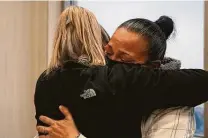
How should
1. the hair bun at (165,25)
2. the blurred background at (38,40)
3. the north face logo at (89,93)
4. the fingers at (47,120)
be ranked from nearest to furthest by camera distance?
the north face logo at (89,93)
the fingers at (47,120)
the hair bun at (165,25)
the blurred background at (38,40)

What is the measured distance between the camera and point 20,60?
2023 millimetres

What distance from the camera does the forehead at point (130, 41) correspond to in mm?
926

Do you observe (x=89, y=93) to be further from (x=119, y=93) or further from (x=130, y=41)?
(x=130, y=41)

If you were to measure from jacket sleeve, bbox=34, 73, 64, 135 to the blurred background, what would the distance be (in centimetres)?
96

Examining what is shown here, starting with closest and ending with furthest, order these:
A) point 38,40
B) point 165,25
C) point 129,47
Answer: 1. point 129,47
2. point 165,25
3. point 38,40

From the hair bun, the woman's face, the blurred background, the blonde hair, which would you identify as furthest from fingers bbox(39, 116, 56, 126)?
the blurred background

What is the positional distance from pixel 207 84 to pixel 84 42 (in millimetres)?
391

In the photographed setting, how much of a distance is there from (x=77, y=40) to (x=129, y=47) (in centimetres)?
17

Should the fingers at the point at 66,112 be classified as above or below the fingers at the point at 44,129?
above

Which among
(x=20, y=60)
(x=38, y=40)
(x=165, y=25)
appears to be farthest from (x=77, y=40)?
(x=38, y=40)

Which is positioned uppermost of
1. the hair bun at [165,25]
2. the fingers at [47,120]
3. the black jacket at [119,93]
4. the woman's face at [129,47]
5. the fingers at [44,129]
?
the hair bun at [165,25]

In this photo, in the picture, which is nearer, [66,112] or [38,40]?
[66,112]

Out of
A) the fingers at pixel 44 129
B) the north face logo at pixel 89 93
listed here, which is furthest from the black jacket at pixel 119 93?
the fingers at pixel 44 129

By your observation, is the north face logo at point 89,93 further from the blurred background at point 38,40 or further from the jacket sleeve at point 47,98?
the blurred background at point 38,40
